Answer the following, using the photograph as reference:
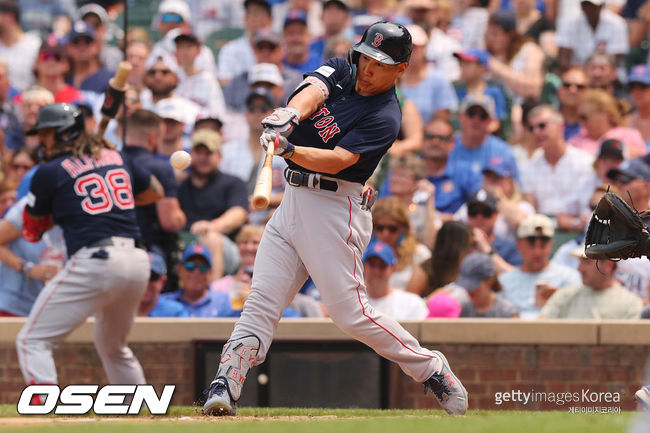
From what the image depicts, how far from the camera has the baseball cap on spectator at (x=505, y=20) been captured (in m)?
10.8

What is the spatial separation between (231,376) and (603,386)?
345cm

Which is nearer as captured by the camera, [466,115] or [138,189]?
[138,189]

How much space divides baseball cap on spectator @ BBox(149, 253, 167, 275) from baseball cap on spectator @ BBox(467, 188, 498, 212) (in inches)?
91.4

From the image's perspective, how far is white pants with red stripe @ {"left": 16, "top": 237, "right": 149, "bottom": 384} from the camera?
22.5 feet

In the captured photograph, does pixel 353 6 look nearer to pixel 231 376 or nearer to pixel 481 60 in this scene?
pixel 481 60

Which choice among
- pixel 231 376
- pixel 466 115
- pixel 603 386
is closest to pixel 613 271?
pixel 603 386

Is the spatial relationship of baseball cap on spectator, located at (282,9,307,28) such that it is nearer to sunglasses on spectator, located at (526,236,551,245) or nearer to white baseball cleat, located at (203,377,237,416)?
sunglasses on spectator, located at (526,236,551,245)

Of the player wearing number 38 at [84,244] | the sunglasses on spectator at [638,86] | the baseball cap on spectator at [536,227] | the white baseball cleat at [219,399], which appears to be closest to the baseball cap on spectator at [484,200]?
the baseball cap on spectator at [536,227]

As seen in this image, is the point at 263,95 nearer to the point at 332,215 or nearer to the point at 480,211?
the point at 480,211

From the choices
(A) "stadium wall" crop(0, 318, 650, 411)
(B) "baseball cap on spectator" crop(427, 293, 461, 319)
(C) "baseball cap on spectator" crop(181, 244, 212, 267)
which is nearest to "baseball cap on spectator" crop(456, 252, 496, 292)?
(B) "baseball cap on spectator" crop(427, 293, 461, 319)

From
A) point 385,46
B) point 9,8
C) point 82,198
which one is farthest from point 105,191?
point 9,8

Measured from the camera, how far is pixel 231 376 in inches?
207

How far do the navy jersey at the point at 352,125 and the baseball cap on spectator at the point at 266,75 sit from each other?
4448mm

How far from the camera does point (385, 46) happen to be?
541cm
